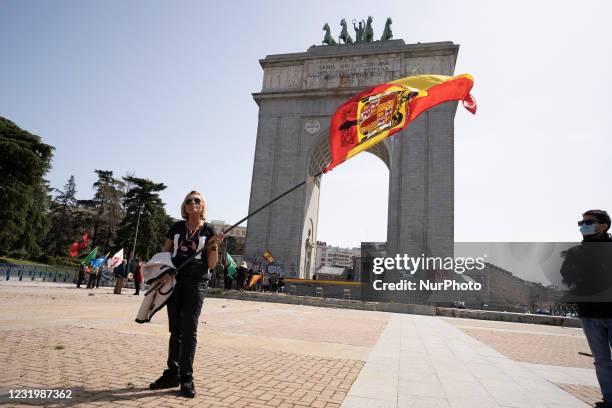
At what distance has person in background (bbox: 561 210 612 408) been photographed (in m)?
4.18

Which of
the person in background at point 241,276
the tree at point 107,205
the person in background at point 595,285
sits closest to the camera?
the person in background at point 595,285

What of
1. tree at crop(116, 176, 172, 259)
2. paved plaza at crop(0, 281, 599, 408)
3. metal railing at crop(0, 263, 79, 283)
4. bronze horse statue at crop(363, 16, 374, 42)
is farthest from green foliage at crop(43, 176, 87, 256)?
paved plaza at crop(0, 281, 599, 408)

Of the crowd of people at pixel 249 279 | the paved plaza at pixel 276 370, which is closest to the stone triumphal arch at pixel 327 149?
the crowd of people at pixel 249 279

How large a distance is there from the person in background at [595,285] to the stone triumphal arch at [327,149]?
28409 mm

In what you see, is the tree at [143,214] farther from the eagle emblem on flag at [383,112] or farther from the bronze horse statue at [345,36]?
the eagle emblem on flag at [383,112]

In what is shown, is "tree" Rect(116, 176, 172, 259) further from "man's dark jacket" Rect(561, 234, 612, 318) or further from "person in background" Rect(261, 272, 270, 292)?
"man's dark jacket" Rect(561, 234, 612, 318)

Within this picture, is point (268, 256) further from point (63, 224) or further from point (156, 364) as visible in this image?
point (63, 224)

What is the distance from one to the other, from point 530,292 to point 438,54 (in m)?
31.0

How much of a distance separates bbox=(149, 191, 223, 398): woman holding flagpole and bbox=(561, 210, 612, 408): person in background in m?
4.17

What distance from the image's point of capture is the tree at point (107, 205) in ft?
196

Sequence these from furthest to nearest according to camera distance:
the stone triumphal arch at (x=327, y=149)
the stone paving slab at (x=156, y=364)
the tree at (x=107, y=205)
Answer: the tree at (x=107, y=205), the stone triumphal arch at (x=327, y=149), the stone paving slab at (x=156, y=364)

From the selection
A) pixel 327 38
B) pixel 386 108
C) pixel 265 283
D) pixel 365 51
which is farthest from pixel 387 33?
pixel 386 108

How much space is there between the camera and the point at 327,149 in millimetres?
41188

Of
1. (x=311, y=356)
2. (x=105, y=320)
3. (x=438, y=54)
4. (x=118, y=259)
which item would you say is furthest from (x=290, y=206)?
(x=311, y=356)
